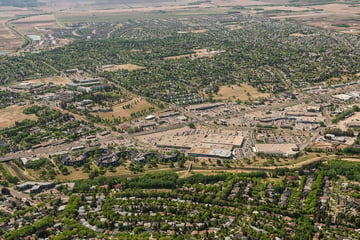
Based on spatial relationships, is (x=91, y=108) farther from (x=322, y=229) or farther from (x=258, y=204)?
(x=322, y=229)

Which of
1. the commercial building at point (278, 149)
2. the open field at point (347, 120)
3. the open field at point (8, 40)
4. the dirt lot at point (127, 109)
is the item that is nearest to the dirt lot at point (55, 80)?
the dirt lot at point (127, 109)

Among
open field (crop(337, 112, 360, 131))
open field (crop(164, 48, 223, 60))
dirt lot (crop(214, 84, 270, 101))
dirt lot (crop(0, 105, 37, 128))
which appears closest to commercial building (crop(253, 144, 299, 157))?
open field (crop(337, 112, 360, 131))

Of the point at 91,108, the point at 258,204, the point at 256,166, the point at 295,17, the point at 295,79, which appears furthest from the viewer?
the point at 295,17

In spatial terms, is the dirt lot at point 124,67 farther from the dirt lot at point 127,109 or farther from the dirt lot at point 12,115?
the dirt lot at point 12,115

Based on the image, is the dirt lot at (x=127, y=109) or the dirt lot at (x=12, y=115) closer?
the dirt lot at (x=12, y=115)

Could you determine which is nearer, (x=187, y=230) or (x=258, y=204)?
(x=187, y=230)

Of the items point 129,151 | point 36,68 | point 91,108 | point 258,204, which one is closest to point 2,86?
point 36,68

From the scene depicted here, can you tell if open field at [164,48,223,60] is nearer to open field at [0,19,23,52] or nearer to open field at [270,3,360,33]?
open field at [270,3,360,33]
